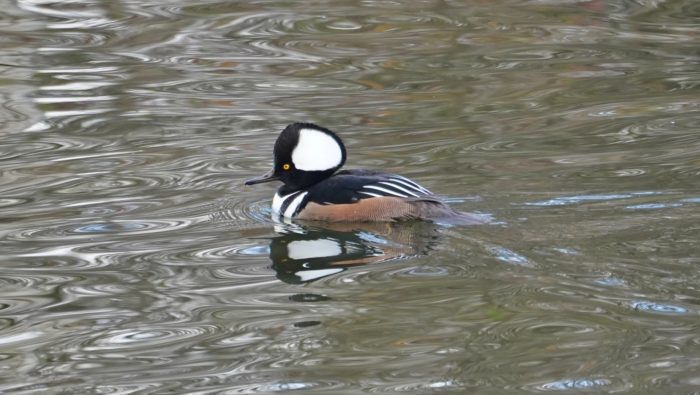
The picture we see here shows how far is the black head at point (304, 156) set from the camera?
334 inches

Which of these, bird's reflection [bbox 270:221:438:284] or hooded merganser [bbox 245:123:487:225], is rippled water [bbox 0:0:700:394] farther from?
hooded merganser [bbox 245:123:487:225]

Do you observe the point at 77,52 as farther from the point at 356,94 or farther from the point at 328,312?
the point at 328,312

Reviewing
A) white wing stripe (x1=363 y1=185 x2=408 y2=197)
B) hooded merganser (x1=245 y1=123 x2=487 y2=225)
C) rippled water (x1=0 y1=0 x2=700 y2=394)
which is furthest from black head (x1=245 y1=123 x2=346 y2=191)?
white wing stripe (x1=363 y1=185 x2=408 y2=197)

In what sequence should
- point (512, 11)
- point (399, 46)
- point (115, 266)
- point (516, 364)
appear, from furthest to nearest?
1. point (512, 11)
2. point (399, 46)
3. point (115, 266)
4. point (516, 364)

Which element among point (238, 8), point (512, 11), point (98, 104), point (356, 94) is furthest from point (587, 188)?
point (238, 8)

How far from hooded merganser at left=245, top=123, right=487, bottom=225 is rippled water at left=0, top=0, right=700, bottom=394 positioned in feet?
0.46

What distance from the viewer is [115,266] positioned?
755 centimetres

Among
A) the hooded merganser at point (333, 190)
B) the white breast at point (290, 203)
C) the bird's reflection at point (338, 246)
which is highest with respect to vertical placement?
the hooded merganser at point (333, 190)

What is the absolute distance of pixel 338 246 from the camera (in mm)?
7840

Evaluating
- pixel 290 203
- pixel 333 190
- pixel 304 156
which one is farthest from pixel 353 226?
pixel 304 156

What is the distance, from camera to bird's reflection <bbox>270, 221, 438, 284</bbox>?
7.37 meters

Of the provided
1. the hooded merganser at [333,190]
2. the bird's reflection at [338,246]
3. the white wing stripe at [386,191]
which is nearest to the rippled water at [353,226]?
the bird's reflection at [338,246]

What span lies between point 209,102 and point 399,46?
8.69 feet

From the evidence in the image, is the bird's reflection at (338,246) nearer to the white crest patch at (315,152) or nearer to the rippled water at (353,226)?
the rippled water at (353,226)
